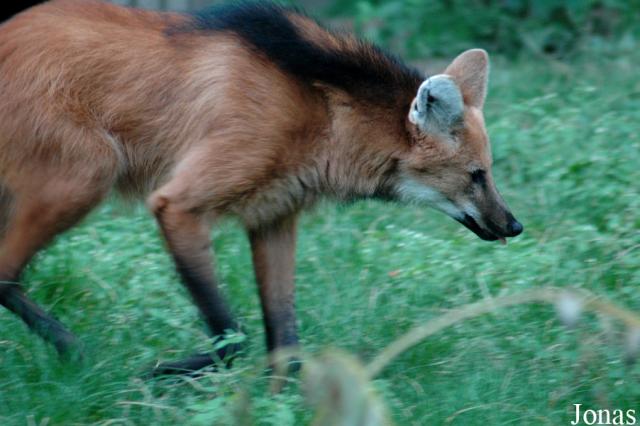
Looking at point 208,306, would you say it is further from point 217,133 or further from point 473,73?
point 473,73

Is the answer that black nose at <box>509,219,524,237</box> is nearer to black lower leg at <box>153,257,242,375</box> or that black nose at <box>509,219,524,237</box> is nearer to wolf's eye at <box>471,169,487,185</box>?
wolf's eye at <box>471,169,487,185</box>

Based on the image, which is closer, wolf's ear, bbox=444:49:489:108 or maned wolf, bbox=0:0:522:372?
maned wolf, bbox=0:0:522:372

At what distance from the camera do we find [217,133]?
3.57 metres

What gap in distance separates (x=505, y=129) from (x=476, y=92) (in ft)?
6.01

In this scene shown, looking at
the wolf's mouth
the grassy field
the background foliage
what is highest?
the wolf's mouth

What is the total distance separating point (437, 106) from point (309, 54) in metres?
0.50

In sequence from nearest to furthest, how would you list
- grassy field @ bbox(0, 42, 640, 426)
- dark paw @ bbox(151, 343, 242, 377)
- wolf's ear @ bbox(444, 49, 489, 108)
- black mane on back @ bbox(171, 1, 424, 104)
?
grassy field @ bbox(0, 42, 640, 426) < dark paw @ bbox(151, 343, 242, 377) < black mane on back @ bbox(171, 1, 424, 104) < wolf's ear @ bbox(444, 49, 489, 108)

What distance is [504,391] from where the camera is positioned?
3279 mm

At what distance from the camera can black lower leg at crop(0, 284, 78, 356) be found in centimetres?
354

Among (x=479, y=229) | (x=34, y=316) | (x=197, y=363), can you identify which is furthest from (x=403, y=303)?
(x=34, y=316)

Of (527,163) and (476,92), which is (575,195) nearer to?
(527,163)

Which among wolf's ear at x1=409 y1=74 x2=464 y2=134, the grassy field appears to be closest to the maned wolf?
wolf's ear at x1=409 y1=74 x2=464 y2=134

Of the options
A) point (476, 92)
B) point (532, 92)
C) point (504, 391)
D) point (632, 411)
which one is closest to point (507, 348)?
point (504, 391)

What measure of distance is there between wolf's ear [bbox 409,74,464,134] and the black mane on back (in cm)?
15
